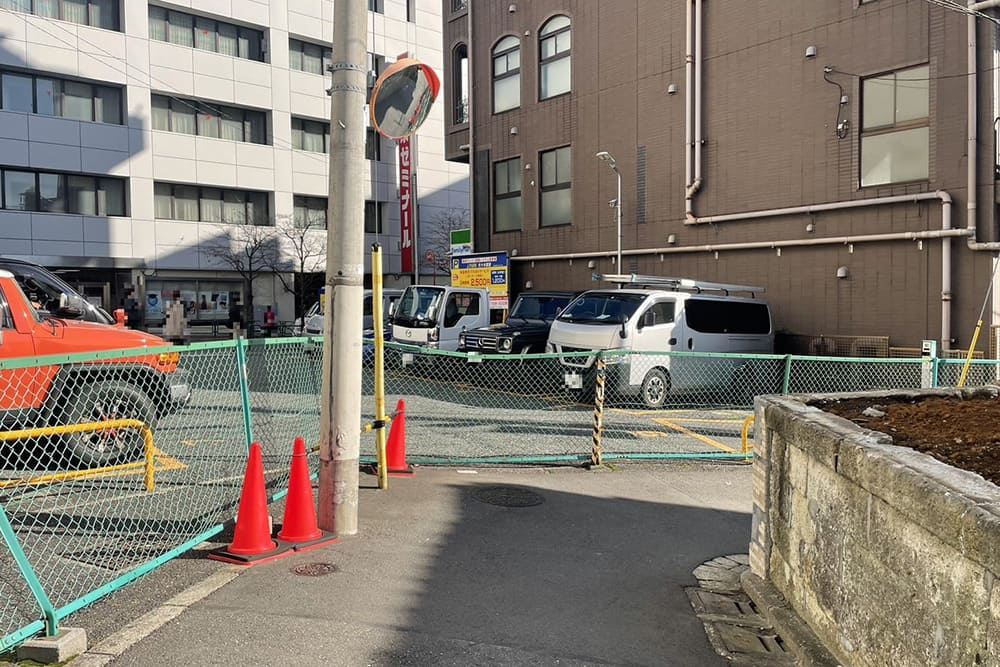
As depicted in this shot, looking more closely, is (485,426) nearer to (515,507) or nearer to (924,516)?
(515,507)

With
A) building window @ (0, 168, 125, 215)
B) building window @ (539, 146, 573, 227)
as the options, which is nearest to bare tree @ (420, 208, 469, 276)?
building window @ (0, 168, 125, 215)

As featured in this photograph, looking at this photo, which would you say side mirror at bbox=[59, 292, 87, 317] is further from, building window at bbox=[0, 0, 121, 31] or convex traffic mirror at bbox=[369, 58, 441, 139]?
building window at bbox=[0, 0, 121, 31]

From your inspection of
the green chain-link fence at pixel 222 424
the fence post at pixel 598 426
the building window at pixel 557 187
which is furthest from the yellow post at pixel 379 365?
the building window at pixel 557 187

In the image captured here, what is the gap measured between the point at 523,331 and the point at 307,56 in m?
28.8

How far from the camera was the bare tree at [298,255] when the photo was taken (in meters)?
38.4

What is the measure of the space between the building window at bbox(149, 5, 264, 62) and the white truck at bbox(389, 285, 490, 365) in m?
23.0

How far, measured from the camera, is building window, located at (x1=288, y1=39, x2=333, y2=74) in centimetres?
3956

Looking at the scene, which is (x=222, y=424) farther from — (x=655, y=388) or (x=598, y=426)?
(x=655, y=388)

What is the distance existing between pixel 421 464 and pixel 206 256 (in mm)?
30845

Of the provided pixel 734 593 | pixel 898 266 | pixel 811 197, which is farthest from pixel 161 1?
pixel 734 593

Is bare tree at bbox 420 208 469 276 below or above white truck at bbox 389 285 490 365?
above

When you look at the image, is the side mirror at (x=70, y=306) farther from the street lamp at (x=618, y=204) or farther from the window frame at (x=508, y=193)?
the window frame at (x=508, y=193)

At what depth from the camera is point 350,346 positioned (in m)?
6.17

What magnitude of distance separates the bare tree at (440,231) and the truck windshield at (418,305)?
22.9 meters
